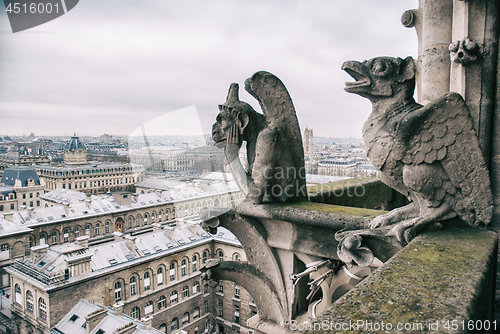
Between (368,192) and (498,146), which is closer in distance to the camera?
(498,146)

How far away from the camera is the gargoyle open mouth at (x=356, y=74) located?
2.47 meters

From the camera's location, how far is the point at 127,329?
15.5m

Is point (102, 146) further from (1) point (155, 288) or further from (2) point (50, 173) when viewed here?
(1) point (155, 288)

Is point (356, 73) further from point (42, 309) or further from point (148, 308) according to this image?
point (148, 308)

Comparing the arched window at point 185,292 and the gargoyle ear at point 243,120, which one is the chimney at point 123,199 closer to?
the arched window at point 185,292

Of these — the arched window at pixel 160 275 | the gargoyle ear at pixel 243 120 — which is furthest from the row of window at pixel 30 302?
the gargoyle ear at pixel 243 120

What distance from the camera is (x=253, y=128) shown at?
324 cm

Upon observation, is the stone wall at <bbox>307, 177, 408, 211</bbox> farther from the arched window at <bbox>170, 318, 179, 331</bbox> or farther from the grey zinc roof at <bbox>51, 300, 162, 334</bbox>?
the arched window at <bbox>170, 318, 179, 331</bbox>

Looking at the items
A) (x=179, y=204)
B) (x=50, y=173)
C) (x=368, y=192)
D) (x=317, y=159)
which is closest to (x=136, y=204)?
(x=179, y=204)

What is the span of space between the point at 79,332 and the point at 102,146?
73469 mm

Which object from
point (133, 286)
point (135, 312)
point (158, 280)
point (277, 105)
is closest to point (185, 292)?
point (158, 280)

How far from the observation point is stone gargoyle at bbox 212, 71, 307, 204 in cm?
307

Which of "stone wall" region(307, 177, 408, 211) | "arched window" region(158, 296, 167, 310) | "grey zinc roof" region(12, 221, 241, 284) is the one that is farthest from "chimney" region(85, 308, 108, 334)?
"stone wall" region(307, 177, 408, 211)

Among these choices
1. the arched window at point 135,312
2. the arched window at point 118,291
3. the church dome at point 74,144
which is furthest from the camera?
the church dome at point 74,144
